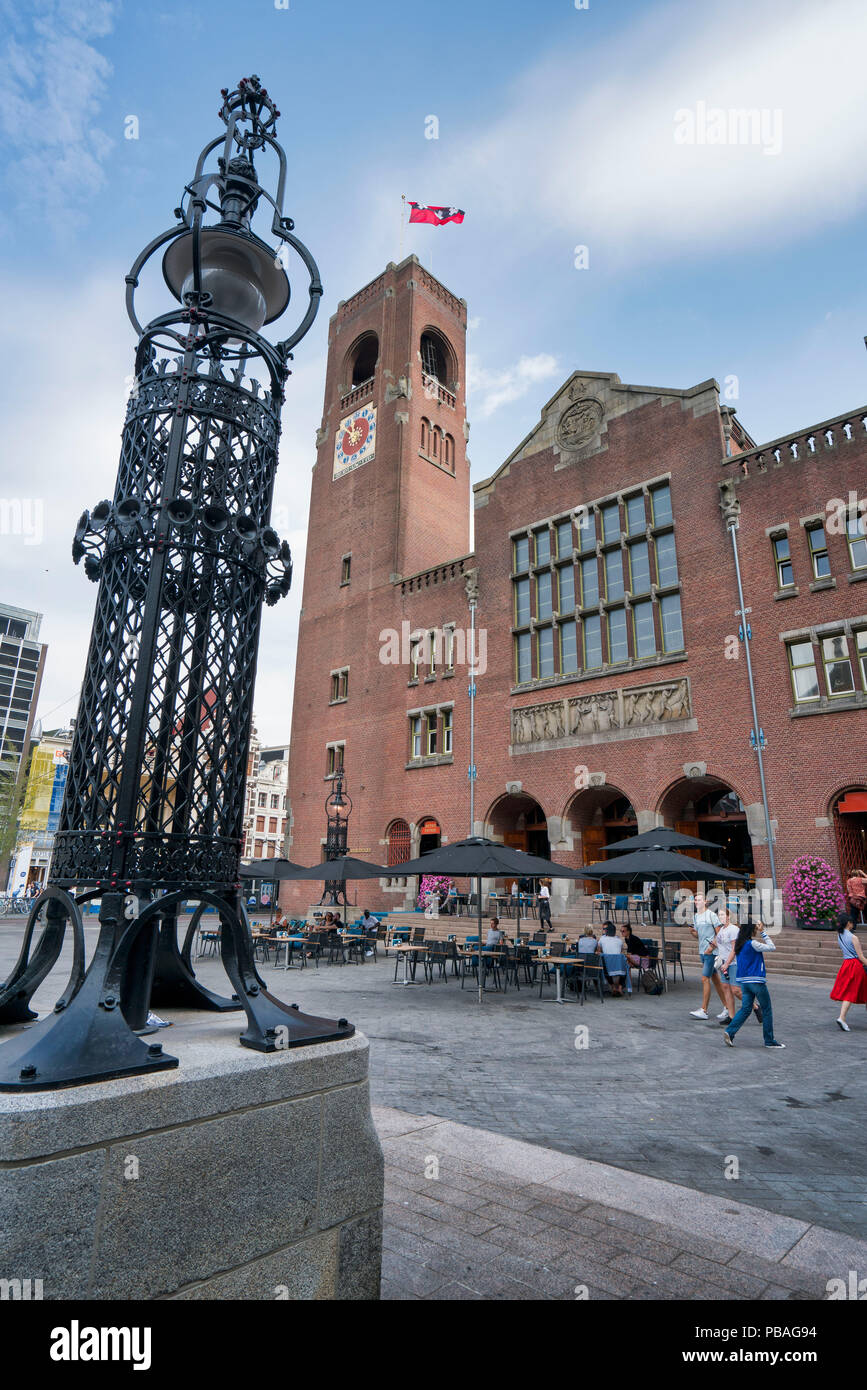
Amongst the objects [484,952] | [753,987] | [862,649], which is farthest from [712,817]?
[753,987]

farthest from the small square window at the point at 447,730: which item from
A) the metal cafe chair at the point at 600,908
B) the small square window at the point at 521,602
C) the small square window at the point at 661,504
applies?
the small square window at the point at 661,504

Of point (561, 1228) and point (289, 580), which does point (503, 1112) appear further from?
point (289, 580)

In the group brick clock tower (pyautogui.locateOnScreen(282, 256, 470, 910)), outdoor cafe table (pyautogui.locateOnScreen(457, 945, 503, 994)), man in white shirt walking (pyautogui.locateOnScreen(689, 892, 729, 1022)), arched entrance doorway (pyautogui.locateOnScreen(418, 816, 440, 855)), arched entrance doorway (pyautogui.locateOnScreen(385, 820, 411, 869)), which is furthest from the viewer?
brick clock tower (pyautogui.locateOnScreen(282, 256, 470, 910))

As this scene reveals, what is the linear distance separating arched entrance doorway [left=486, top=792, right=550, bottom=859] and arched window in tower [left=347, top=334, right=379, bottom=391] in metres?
24.9

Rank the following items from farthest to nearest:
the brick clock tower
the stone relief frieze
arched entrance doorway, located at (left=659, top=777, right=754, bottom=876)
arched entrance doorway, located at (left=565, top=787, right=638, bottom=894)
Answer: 1. the brick clock tower
2. arched entrance doorway, located at (left=565, top=787, right=638, bottom=894)
3. the stone relief frieze
4. arched entrance doorway, located at (left=659, top=777, right=754, bottom=876)

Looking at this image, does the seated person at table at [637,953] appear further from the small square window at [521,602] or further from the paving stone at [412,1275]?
the small square window at [521,602]

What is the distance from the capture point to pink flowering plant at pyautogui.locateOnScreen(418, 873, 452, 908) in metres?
26.5

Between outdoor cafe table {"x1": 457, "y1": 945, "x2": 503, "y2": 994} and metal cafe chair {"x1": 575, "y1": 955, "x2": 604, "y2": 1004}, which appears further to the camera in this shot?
outdoor cafe table {"x1": 457, "y1": 945, "x2": 503, "y2": 994}

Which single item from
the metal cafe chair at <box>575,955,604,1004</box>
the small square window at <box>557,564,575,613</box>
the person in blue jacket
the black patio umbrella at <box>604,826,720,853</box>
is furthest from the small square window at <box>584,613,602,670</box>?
the person in blue jacket

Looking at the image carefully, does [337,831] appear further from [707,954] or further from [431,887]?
[707,954]

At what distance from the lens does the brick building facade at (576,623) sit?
65.0ft

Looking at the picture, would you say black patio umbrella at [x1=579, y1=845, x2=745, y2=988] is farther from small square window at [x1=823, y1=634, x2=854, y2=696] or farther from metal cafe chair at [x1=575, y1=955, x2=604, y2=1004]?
small square window at [x1=823, y1=634, x2=854, y2=696]

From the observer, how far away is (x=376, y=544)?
111 ft
